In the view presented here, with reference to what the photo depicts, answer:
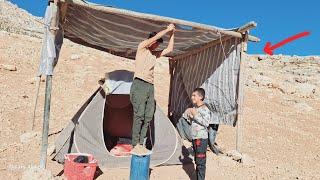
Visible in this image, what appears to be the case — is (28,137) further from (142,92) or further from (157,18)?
(157,18)

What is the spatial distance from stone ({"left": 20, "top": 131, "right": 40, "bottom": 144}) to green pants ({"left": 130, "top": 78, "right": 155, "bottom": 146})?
3.31 metres

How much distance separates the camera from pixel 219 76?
7.79 metres

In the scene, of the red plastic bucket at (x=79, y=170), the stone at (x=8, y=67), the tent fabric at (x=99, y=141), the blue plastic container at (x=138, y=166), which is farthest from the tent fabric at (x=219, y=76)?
the stone at (x=8, y=67)

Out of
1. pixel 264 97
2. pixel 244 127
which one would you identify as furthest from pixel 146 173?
pixel 264 97

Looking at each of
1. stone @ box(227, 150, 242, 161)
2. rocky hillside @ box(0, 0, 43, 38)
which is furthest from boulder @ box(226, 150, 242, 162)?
rocky hillside @ box(0, 0, 43, 38)

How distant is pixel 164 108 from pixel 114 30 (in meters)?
5.79

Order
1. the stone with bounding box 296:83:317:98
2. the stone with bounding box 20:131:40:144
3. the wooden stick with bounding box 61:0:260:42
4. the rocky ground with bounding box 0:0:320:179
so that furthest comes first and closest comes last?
1. the stone with bounding box 296:83:317:98
2. the stone with bounding box 20:131:40:144
3. the rocky ground with bounding box 0:0:320:179
4. the wooden stick with bounding box 61:0:260:42

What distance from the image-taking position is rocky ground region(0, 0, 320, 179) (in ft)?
21.9

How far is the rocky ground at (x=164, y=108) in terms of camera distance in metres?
6.69

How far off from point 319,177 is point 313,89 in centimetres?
1260

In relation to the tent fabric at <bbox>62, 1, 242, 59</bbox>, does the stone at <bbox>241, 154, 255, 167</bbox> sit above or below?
below

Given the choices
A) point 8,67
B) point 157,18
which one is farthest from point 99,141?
point 8,67

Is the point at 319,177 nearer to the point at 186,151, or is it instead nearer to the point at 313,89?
the point at 186,151

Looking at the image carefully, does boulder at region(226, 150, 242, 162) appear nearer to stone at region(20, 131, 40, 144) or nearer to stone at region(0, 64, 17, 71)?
stone at region(20, 131, 40, 144)
